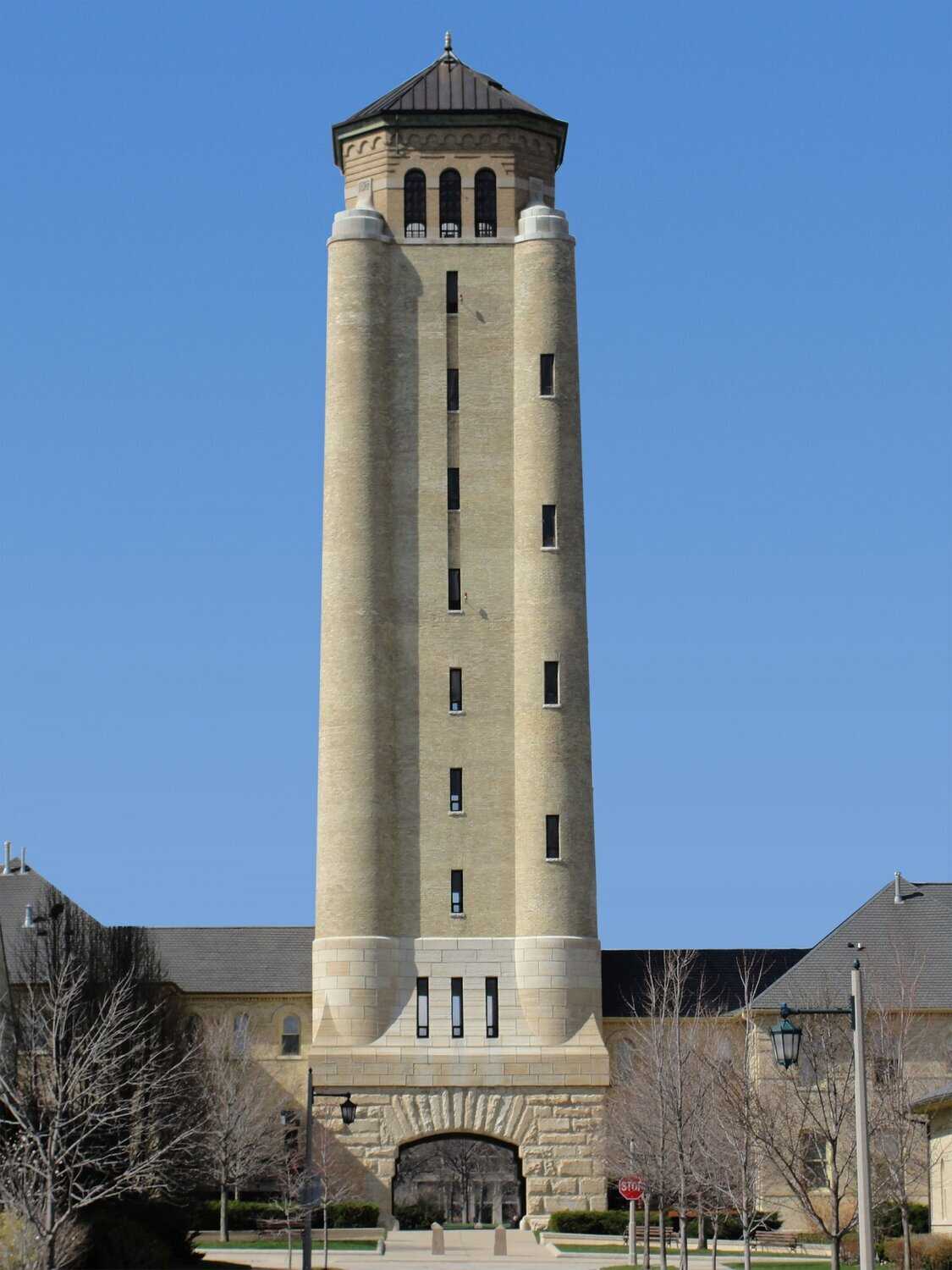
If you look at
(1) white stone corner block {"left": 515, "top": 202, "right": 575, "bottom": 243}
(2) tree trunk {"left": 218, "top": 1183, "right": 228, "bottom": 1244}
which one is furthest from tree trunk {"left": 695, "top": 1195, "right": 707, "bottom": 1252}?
(1) white stone corner block {"left": 515, "top": 202, "right": 575, "bottom": 243}

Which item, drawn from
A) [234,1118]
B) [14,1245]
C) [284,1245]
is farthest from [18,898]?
[14,1245]

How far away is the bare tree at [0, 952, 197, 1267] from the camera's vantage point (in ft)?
129

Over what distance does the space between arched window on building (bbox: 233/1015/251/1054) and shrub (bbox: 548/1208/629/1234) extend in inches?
604

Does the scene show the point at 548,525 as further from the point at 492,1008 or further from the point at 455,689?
the point at 492,1008

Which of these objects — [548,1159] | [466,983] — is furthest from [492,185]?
[548,1159]

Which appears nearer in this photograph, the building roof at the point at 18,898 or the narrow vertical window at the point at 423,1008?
the narrow vertical window at the point at 423,1008

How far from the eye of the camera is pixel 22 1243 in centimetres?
3566

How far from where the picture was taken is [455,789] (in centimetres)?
7106

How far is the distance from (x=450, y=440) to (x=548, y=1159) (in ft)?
76.8

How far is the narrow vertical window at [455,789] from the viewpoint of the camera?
71000mm

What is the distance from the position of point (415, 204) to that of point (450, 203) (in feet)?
4.00

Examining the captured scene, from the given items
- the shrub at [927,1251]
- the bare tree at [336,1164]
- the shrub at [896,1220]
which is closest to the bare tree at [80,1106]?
the bare tree at [336,1164]

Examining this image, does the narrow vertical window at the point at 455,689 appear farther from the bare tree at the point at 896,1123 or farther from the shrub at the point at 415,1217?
the shrub at the point at 415,1217

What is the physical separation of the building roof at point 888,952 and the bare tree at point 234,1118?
16865mm
